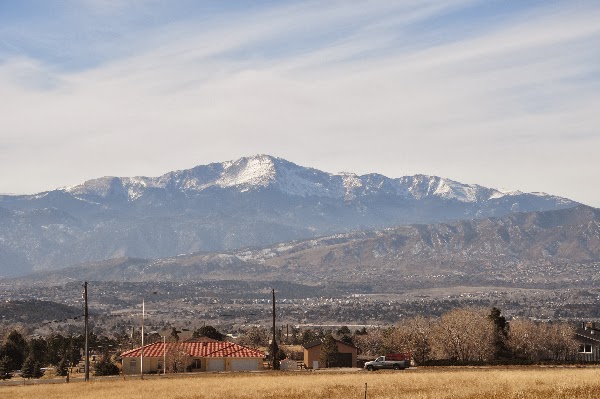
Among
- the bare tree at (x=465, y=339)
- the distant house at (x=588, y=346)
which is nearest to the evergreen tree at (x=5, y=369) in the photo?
the bare tree at (x=465, y=339)

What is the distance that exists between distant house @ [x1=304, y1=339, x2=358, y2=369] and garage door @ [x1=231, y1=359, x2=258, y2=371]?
387 inches

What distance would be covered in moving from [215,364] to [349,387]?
49.4 m

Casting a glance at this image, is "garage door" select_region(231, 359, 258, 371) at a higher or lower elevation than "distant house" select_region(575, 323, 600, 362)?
lower

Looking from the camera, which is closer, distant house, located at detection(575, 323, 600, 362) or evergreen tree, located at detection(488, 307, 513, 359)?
evergreen tree, located at detection(488, 307, 513, 359)

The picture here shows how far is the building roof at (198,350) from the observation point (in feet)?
385

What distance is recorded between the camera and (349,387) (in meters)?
70.2

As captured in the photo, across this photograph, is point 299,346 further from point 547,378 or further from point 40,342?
point 547,378

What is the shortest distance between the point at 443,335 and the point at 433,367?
21.5 metres

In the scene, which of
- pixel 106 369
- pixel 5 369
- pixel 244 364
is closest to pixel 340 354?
pixel 244 364

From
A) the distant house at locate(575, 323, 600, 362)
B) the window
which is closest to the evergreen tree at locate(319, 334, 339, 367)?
the distant house at locate(575, 323, 600, 362)

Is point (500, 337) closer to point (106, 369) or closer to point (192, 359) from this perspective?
point (192, 359)

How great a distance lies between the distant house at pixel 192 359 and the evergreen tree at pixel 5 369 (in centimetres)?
1293

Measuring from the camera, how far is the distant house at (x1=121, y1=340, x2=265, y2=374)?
115562 mm

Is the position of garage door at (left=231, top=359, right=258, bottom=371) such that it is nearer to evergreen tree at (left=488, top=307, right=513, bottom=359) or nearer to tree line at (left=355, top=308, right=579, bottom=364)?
tree line at (left=355, top=308, right=579, bottom=364)
